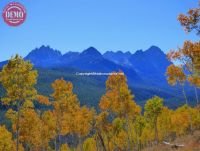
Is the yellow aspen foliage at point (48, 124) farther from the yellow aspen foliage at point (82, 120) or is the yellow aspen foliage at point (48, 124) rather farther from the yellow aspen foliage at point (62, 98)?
the yellow aspen foliage at point (62, 98)

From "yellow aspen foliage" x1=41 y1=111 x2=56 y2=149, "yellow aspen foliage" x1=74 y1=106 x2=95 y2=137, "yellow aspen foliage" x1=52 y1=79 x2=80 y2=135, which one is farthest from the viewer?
"yellow aspen foliage" x1=41 y1=111 x2=56 y2=149

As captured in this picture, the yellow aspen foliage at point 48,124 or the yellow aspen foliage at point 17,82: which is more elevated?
the yellow aspen foliage at point 17,82

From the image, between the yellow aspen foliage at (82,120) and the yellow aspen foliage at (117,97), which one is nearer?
the yellow aspen foliage at (117,97)

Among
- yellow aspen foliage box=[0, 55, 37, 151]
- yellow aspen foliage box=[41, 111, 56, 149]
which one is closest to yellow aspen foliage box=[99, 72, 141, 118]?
yellow aspen foliage box=[41, 111, 56, 149]

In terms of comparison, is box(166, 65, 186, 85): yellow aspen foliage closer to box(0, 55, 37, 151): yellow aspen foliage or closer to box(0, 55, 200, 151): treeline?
box(0, 55, 200, 151): treeline

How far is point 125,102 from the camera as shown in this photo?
62531 millimetres

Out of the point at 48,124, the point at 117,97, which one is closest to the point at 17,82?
the point at 117,97

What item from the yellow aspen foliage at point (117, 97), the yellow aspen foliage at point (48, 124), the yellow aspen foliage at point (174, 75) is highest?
the yellow aspen foliage at point (174, 75)

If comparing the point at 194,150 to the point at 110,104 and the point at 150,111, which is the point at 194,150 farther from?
the point at 150,111

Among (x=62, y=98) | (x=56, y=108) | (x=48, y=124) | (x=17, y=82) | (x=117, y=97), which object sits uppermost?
(x=17, y=82)

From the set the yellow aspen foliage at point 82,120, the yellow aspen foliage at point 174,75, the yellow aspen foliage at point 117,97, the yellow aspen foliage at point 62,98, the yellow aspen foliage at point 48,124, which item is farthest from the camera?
the yellow aspen foliage at point 48,124

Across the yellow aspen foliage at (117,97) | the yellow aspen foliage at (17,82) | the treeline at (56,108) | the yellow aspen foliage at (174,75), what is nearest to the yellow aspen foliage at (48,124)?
the treeline at (56,108)

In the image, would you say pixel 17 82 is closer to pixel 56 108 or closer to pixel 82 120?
pixel 56 108

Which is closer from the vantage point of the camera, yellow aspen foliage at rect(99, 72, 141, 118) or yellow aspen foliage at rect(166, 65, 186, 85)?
yellow aspen foliage at rect(99, 72, 141, 118)
